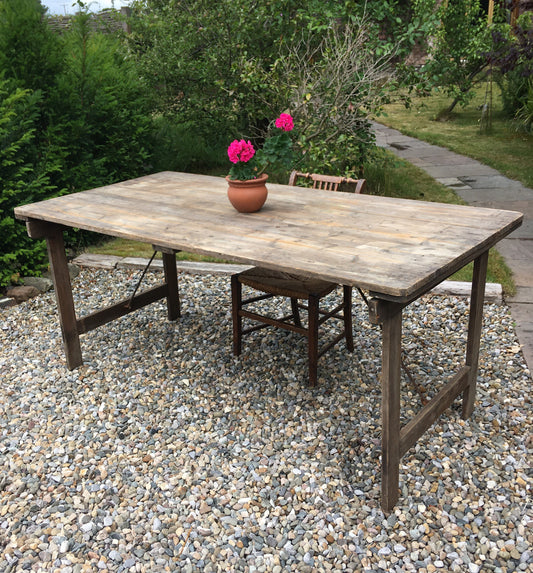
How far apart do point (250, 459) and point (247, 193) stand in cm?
116

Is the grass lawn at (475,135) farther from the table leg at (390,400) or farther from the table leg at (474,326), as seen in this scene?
the table leg at (390,400)

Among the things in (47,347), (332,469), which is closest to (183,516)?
(332,469)

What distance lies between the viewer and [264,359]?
10.8 feet

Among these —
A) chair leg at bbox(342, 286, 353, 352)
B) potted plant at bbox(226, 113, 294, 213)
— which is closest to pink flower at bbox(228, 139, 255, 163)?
potted plant at bbox(226, 113, 294, 213)

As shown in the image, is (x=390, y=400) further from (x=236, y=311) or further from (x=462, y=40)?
(x=462, y=40)

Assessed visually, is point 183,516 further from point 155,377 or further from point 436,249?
point 436,249

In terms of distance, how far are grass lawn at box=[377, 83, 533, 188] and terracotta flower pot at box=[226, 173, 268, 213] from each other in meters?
3.83

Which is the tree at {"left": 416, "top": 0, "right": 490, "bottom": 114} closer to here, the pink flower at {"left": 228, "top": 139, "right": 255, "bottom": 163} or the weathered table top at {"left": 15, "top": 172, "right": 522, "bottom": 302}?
the weathered table top at {"left": 15, "top": 172, "right": 522, "bottom": 302}

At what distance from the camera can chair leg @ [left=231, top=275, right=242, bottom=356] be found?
313cm

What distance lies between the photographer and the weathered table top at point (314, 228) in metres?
1.94

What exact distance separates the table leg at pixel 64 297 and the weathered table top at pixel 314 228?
8.7 inches

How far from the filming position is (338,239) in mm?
2262

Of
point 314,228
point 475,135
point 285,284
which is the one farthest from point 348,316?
point 475,135

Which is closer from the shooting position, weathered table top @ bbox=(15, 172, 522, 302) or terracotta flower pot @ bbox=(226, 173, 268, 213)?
weathered table top @ bbox=(15, 172, 522, 302)
